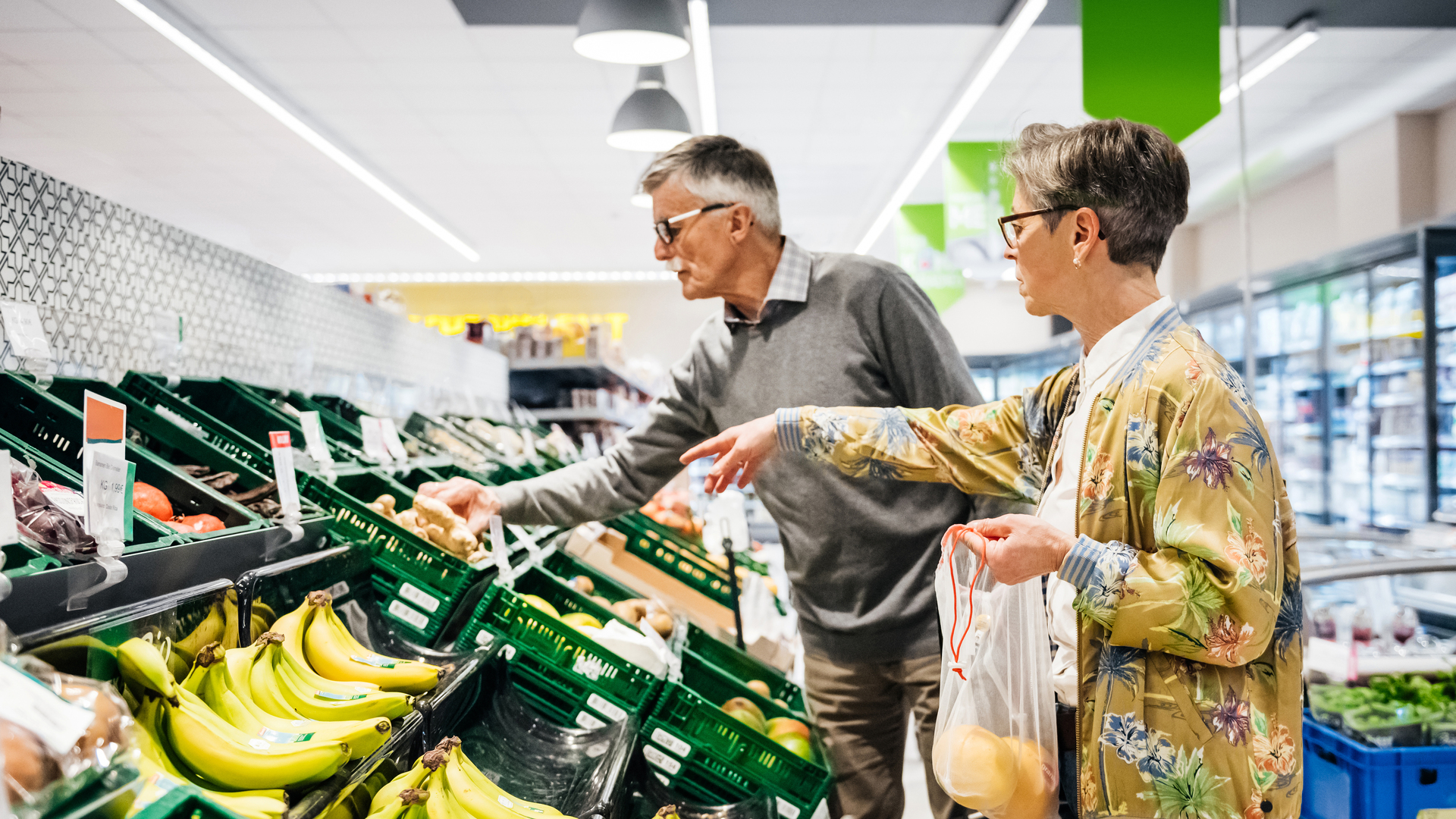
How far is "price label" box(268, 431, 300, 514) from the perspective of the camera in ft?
5.75

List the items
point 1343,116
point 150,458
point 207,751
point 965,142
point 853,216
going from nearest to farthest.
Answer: point 207,751
point 150,458
point 965,142
point 1343,116
point 853,216

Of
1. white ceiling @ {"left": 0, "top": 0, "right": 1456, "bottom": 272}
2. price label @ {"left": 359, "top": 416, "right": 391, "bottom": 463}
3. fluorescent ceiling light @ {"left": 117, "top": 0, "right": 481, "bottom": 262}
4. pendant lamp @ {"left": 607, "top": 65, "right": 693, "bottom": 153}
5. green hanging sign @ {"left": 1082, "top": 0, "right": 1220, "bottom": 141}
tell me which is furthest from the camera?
white ceiling @ {"left": 0, "top": 0, "right": 1456, "bottom": 272}

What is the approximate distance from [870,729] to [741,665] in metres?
0.38

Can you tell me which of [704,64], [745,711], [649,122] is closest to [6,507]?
[745,711]

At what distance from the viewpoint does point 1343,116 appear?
7.98m

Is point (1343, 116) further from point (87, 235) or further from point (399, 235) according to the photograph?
point (399, 235)

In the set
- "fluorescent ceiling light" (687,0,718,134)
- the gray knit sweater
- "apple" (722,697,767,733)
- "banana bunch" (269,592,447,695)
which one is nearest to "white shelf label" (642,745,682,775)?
"apple" (722,697,767,733)

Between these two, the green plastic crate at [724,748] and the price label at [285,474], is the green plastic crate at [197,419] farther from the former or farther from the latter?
the green plastic crate at [724,748]

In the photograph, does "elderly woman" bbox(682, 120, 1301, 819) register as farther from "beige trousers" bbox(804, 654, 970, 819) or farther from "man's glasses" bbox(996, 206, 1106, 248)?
"beige trousers" bbox(804, 654, 970, 819)

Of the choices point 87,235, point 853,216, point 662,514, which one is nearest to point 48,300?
point 87,235

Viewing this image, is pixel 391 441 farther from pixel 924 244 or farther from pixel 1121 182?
pixel 924 244

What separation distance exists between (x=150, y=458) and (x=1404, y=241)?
7.18m

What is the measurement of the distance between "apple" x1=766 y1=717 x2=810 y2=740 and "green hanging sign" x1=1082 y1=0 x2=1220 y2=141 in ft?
9.35

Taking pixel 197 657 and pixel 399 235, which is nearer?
pixel 197 657
